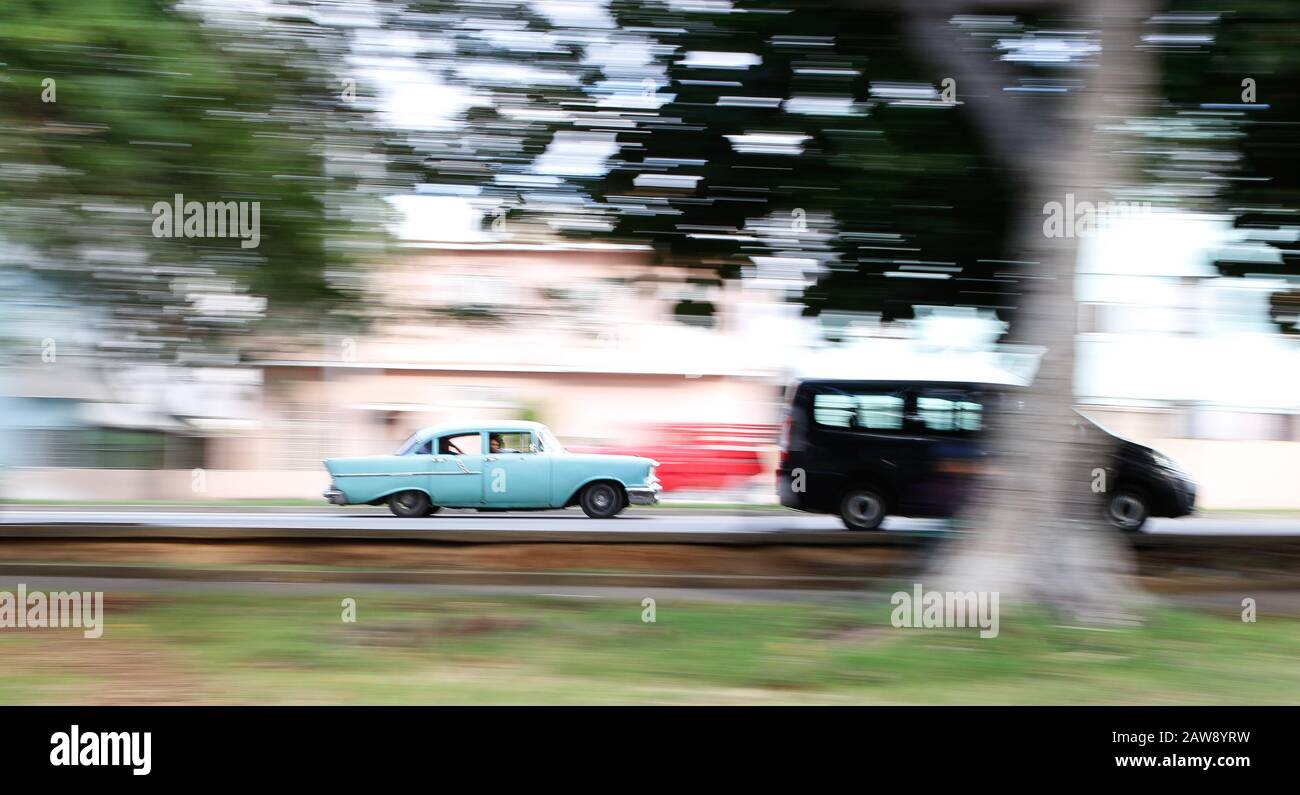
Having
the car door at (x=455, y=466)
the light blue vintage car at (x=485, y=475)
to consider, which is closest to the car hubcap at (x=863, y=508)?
the light blue vintage car at (x=485, y=475)

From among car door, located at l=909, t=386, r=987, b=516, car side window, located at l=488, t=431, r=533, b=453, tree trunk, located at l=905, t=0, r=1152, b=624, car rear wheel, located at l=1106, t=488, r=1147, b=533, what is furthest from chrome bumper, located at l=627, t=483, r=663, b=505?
tree trunk, located at l=905, t=0, r=1152, b=624

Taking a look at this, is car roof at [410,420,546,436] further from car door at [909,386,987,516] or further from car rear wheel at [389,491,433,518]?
car door at [909,386,987,516]

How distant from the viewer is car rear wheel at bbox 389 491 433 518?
1514cm

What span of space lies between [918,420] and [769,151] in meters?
6.57

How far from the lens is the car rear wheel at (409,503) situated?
15141mm

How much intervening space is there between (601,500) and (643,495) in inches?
24.7

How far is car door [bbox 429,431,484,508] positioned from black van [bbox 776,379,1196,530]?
4.35m

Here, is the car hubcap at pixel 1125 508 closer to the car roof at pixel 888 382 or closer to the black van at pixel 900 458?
the black van at pixel 900 458

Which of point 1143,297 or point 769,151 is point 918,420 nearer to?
point 1143,297

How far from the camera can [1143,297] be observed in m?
9.27

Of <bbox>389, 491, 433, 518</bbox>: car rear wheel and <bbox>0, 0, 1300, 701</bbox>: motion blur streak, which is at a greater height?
<bbox>0, 0, 1300, 701</bbox>: motion blur streak

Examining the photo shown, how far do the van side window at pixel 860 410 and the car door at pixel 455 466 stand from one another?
4.88 metres

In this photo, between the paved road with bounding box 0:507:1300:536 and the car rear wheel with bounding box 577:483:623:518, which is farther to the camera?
the car rear wheel with bounding box 577:483:623:518

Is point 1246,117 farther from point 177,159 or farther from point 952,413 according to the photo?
point 177,159
